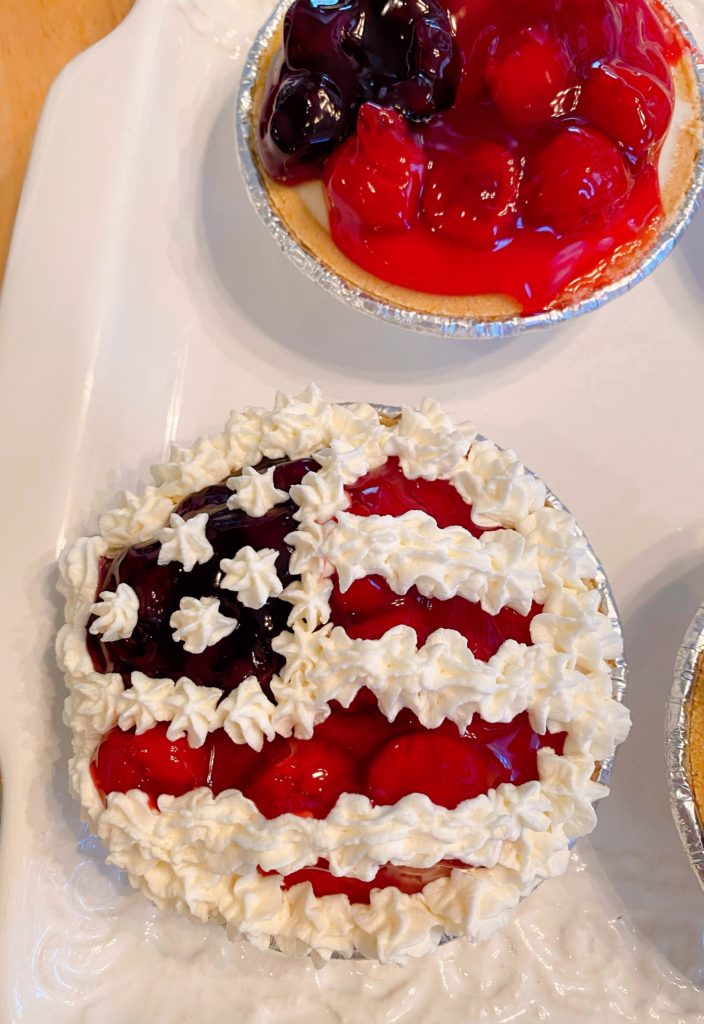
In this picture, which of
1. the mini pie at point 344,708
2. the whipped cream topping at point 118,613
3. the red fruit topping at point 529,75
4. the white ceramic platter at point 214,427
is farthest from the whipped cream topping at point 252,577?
the red fruit topping at point 529,75

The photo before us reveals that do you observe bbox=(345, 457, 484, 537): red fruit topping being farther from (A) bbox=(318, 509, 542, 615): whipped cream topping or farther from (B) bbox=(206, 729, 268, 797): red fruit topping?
(B) bbox=(206, 729, 268, 797): red fruit topping

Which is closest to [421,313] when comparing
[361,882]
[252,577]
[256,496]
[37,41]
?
[256,496]

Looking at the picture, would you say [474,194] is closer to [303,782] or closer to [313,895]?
[303,782]

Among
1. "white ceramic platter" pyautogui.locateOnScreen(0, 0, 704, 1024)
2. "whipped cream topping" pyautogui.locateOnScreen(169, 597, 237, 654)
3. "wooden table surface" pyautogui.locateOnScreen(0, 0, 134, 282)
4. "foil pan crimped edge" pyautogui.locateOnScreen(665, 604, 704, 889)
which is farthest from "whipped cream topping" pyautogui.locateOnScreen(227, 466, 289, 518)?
"wooden table surface" pyautogui.locateOnScreen(0, 0, 134, 282)

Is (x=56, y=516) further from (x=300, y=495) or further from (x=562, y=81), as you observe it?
(x=562, y=81)

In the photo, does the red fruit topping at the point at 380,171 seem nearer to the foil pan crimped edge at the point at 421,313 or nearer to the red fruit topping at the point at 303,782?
the foil pan crimped edge at the point at 421,313

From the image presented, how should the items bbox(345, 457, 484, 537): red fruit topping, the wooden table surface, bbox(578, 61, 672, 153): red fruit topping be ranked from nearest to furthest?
bbox(345, 457, 484, 537): red fruit topping, bbox(578, 61, 672, 153): red fruit topping, the wooden table surface
